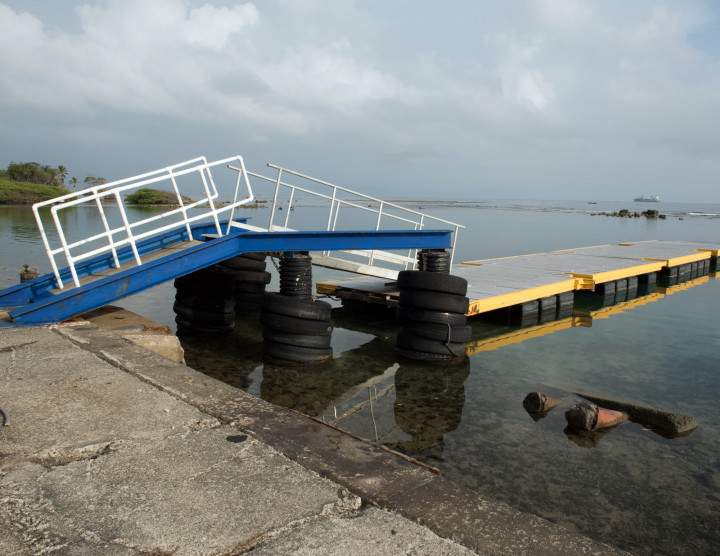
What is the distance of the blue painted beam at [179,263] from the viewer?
20.2 ft

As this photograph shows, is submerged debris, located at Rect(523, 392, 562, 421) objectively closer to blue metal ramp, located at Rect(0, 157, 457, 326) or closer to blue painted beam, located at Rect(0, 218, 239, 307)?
blue metal ramp, located at Rect(0, 157, 457, 326)

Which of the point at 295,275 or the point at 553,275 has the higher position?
the point at 295,275

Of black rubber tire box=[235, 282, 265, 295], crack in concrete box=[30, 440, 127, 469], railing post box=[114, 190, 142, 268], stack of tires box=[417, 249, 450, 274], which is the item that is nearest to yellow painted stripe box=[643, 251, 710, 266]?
stack of tires box=[417, 249, 450, 274]

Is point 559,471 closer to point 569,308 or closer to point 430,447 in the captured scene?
point 430,447

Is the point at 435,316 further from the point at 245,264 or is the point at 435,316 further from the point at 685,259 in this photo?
the point at 685,259

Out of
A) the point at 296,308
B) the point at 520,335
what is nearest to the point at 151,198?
the point at 520,335

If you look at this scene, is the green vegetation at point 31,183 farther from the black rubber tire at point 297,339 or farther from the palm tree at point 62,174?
the black rubber tire at point 297,339

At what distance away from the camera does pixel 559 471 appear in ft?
15.6

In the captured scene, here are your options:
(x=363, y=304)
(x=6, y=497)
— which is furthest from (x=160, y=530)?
(x=363, y=304)

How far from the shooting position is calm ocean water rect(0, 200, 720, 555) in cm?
424

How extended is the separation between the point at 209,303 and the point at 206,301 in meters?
0.07

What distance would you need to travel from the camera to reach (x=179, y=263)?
22.5 feet

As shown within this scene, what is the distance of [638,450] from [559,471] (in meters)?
1.04

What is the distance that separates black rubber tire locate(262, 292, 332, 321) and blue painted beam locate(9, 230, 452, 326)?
72 centimetres
